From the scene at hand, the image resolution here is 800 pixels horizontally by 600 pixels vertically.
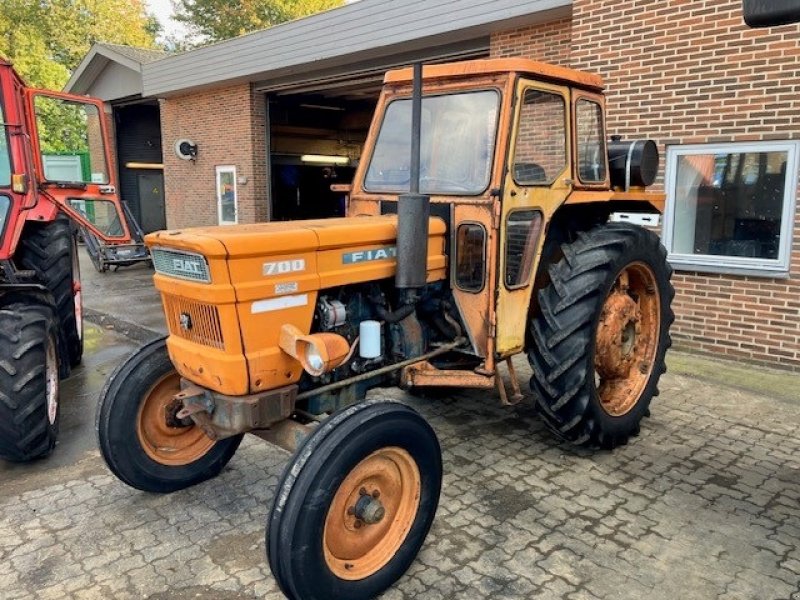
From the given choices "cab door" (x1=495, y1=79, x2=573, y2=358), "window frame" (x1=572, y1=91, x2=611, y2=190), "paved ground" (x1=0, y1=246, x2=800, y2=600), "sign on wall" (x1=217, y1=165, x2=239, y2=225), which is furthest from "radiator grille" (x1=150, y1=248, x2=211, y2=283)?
"sign on wall" (x1=217, y1=165, x2=239, y2=225)

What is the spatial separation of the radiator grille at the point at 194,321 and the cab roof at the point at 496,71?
67.5 inches

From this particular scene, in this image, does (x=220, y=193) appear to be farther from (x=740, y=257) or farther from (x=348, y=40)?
(x=740, y=257)

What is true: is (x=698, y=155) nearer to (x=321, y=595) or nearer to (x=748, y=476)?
(x=748, y=476)

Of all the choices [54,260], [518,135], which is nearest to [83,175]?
[54,260]

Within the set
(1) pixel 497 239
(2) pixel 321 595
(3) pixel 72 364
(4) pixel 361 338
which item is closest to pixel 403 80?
(1) pixel 497 239

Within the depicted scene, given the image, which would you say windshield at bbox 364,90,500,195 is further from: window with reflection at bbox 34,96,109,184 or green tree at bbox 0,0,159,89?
green tree at bbox 0,0,159,89

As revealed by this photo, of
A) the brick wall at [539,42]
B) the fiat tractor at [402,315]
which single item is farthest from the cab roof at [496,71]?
the brick wall at [539,42]

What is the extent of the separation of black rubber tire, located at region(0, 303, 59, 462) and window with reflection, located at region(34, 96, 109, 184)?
2.30 m

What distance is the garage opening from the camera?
14.2 metres

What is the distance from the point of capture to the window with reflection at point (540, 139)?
A: 11.3ft

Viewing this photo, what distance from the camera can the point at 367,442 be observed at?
2.47 m

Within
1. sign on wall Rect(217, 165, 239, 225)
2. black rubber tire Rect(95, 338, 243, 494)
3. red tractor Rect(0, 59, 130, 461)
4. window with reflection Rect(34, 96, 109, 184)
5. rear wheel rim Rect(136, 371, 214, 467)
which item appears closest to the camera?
black rubber tire Rect(95, 338, 243, 494)

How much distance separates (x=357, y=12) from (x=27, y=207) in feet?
18.2

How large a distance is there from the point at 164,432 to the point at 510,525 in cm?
183
